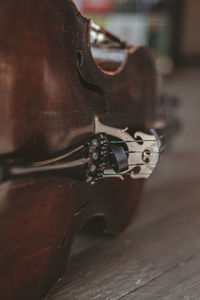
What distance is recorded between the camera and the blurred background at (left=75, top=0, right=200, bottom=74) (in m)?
4.96

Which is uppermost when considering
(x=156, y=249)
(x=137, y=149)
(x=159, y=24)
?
(x=159, y=24)

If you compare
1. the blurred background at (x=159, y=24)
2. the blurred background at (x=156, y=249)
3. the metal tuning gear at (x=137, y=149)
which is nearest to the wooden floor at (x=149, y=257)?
the blurred background at (x=156, y=249)

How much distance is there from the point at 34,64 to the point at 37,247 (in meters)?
0.29

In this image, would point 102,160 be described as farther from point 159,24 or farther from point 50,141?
point 159,24

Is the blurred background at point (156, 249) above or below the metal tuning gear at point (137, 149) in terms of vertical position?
below

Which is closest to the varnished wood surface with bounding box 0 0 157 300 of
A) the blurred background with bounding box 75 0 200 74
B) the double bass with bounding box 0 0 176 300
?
the double bass with bounding box 0 0 176 300

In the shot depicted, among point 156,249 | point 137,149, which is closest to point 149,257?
point 156,249

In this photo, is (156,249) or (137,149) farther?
(156,249)

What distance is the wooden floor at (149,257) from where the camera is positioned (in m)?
0.69

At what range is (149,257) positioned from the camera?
0.84 metres

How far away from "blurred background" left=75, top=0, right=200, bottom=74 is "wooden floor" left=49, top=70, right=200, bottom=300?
385 cm

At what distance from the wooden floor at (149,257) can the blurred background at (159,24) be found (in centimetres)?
385

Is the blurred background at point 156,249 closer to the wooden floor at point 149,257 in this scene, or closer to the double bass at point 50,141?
the wooden floor at point 149,257

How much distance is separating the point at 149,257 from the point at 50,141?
45cm
